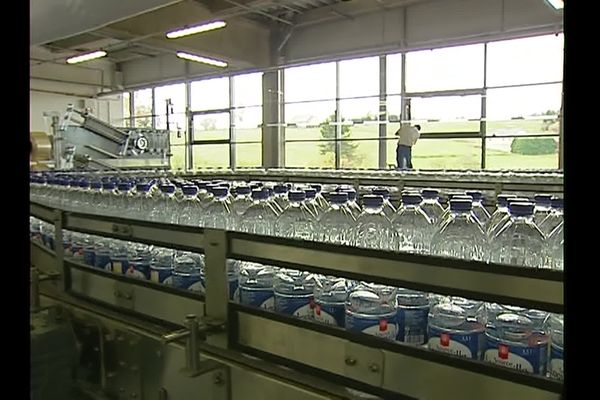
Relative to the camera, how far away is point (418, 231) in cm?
128

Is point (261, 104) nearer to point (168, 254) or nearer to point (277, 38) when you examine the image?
point (277, 38)

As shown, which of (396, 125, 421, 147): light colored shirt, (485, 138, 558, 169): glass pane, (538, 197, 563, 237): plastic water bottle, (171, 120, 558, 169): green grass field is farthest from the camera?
(171, 120, 558, 169): green grass field

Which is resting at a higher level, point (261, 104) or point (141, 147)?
point (261, 104)

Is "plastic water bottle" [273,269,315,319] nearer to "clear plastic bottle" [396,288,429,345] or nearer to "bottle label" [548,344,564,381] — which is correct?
"clear plastic bottle" [396,288,429,345]

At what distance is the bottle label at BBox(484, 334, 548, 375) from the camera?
857 mm

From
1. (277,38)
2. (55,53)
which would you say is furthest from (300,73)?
(55,53)

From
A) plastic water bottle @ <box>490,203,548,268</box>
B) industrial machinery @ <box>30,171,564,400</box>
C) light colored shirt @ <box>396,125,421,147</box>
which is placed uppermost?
light colored shirt @ <box>396,125,421,147</box>

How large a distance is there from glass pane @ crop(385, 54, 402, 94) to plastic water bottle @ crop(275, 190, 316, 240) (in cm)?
740

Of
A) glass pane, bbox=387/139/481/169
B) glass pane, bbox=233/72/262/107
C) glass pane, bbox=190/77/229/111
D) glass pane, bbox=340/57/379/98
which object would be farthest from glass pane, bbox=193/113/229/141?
glass pane, bbox=387/139/481/169

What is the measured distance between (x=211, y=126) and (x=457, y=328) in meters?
10.4

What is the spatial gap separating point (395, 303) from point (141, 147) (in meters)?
6.83

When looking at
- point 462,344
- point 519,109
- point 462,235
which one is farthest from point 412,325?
point 519,109

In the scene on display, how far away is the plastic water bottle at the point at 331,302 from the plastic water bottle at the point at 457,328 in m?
0.18

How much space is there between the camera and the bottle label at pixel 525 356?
2.81 feet
